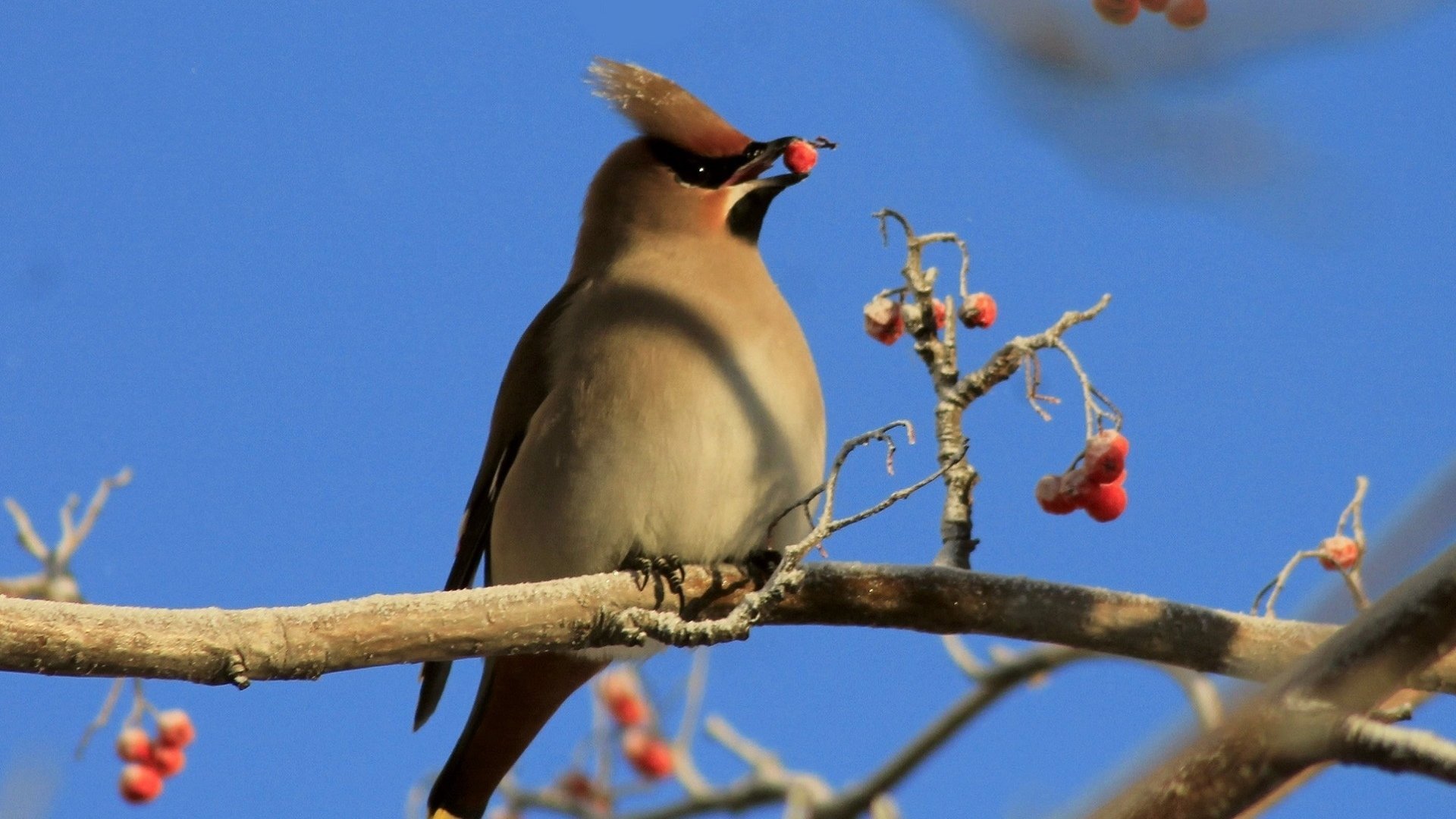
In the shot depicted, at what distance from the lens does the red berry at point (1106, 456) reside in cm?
320

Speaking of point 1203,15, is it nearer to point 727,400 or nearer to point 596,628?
point 596,628

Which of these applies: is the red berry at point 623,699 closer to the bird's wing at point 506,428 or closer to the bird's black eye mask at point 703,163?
the bird's wing at point 506,428

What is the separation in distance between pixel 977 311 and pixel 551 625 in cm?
110

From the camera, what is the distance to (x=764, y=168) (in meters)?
4.11

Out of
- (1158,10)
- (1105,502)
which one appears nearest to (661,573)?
(1105,502)

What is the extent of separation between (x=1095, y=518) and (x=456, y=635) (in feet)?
4.34

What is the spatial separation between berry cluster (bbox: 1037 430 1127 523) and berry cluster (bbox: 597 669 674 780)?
2.30 m

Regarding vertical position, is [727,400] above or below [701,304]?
below

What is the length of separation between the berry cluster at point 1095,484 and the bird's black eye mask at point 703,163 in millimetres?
1164

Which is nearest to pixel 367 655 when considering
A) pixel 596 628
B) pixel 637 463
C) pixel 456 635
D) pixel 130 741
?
pixel 456 635

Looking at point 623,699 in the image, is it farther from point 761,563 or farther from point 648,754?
point 761,563

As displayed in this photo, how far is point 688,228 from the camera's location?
4.06m

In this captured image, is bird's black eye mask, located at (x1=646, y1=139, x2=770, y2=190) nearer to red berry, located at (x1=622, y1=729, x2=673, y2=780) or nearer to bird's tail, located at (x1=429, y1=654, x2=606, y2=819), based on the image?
bird's tail, located at (x1=429, y1=654, x2=606, y2=819)

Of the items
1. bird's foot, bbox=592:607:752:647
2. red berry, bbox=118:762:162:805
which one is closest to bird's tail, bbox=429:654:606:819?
bird's foot, bbox=592:607:752:647
